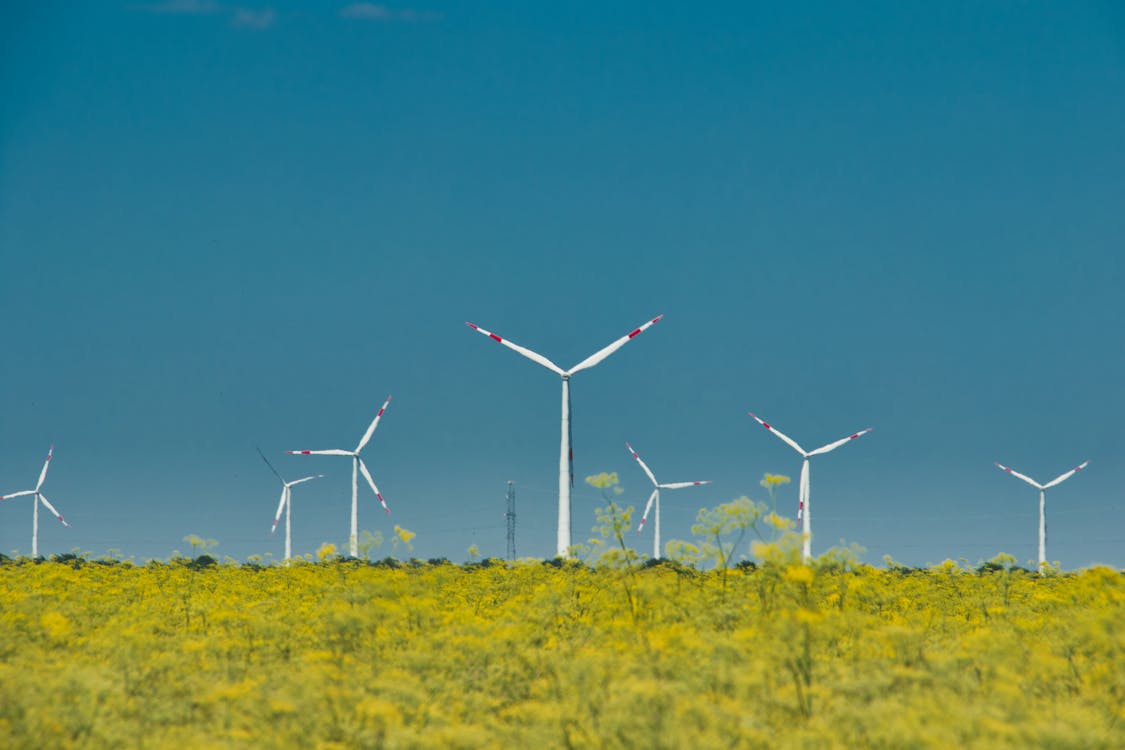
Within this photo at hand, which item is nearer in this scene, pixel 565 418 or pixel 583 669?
pixel 583 669

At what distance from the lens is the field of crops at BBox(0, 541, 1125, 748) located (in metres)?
14.5

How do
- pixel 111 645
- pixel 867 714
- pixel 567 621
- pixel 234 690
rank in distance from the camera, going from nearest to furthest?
pixel 867 714, pixel 234 690, pixel 111 645, pixel 567 621

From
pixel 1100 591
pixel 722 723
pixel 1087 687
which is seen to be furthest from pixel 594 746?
pixel 1100 591

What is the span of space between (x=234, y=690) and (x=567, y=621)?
10935 millimetres

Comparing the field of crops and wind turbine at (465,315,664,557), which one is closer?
the field of crops

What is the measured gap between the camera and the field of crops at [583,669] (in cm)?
1453

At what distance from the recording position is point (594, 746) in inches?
568

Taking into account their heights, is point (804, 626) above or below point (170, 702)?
above

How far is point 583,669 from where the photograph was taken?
17359mm

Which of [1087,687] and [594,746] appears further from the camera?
[1087,687]

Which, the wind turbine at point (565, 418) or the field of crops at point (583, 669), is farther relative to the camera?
the wind turbine at point (565, 418)

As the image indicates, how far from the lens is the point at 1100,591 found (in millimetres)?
28859

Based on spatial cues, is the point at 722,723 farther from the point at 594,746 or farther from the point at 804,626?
the point at 804,626

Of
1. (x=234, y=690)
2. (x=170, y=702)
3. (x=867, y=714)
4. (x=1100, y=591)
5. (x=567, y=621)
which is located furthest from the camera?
(x=1100, y=591)
